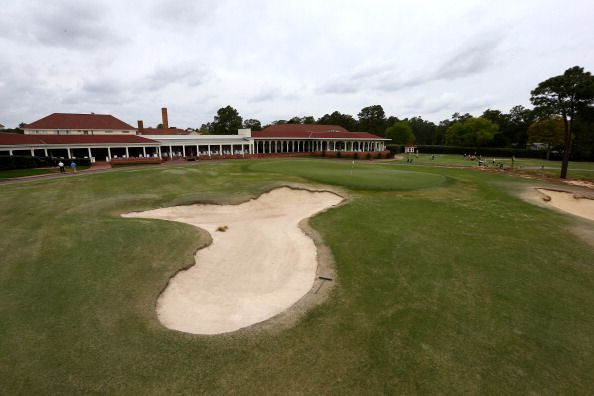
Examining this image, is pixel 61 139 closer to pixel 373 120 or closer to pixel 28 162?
pixel 28 162

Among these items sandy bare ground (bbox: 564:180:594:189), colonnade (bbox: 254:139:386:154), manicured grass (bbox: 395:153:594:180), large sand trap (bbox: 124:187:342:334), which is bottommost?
large sand trap (bbox: 124:187:342:334)

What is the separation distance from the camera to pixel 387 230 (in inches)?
514

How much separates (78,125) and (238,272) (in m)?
53.4

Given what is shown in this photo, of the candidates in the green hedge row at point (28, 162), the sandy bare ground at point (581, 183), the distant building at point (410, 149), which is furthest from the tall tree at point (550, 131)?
the green hedge row at point (28, 162)

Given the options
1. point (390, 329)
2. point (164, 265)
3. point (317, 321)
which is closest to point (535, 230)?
point (390, 329)

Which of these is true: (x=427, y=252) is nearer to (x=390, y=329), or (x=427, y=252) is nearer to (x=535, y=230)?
(x=390, y=329)

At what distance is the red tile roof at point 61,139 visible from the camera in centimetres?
3612

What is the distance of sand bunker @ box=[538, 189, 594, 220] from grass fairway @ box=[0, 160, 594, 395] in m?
7.30

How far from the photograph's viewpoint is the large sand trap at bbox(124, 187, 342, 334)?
7.93 m

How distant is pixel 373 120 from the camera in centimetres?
10269

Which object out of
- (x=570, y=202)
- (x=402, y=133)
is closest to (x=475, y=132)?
(x=402, y=133)

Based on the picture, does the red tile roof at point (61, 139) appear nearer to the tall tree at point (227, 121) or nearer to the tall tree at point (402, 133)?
the tall tree at point (227, 121)

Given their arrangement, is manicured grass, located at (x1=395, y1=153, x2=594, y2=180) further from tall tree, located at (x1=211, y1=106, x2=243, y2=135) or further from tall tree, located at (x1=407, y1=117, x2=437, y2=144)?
tall tree, located at (x1=407, y1=117, x2=437, y2=144)

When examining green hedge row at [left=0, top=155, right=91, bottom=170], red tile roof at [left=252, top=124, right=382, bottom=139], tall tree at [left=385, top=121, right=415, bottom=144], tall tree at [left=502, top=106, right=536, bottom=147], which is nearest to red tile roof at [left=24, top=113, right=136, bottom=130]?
green hedge row at [left=0, top=155, right=91, bottom=170]
